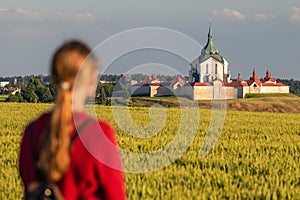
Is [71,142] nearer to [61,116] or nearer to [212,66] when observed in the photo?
[61,116]

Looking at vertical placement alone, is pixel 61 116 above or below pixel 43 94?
below

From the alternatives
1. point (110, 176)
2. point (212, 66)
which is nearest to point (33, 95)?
point (212, 66)

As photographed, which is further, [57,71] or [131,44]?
[131,44]

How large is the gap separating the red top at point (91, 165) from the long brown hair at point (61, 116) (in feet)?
0.32

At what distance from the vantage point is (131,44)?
6.25 metres

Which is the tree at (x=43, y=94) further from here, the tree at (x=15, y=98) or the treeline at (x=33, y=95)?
the tree at (x=15, y=98)

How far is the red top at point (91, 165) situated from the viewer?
305 centimetres

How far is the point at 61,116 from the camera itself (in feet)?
9.37

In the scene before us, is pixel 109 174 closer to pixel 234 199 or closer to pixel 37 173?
pixel 37 173

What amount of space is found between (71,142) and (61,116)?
212 mm

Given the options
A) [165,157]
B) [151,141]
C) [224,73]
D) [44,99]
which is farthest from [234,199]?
[224,73]

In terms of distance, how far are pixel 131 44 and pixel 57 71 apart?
336 cm

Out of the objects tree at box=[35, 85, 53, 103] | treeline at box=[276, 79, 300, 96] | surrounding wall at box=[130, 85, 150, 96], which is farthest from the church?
surrounding wall at box=[130, 85, 150, 96]

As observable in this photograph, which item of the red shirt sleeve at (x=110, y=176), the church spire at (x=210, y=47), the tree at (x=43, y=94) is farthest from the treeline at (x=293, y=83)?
the red shirt sleeve at (x=110, y=176)
